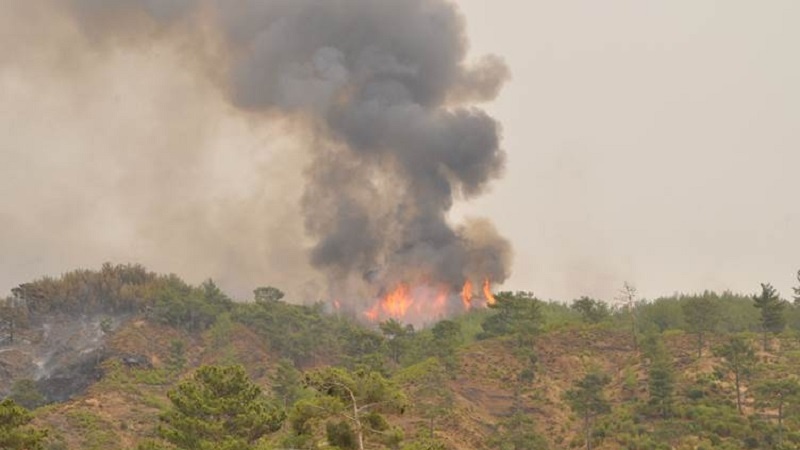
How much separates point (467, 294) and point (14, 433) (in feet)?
284

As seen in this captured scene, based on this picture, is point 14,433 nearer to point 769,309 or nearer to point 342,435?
point 342,435

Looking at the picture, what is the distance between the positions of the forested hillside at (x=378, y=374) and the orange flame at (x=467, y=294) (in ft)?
9.52

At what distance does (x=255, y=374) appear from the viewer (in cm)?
8656

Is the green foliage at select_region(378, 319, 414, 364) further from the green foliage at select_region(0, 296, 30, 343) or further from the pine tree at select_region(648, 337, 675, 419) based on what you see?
the green foliage at select_region(0, 296, 30, 343)

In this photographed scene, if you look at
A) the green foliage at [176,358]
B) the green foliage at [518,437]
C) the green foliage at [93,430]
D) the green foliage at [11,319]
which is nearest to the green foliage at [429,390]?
the green foliage at [518,437]

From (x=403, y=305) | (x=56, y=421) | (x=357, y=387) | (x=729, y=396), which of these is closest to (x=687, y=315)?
(x=729, y=396)

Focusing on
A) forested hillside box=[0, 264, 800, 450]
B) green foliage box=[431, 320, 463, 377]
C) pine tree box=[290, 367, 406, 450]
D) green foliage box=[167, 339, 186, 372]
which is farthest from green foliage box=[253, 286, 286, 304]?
pine tree box=[290, 367, 406, 450]

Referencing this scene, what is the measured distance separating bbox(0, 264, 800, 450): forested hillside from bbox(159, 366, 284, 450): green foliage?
4.0 inches

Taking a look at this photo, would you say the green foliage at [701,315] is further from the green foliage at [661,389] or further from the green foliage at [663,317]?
the green foliage at [661,389]

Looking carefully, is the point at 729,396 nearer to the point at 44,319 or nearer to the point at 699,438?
the point at 699,438

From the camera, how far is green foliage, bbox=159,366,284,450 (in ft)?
112

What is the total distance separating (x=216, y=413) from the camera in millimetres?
34875

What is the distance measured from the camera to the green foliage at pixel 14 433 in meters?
28.7

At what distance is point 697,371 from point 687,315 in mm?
8965
